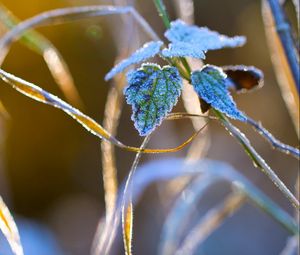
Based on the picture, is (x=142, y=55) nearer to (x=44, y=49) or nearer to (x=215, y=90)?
(x=215, y=90)

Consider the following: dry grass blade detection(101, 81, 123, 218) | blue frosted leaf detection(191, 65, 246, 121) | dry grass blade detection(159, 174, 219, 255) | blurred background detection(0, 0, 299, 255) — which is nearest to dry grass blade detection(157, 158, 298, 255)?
dry grass blade detection(159, 174, 219, 255)

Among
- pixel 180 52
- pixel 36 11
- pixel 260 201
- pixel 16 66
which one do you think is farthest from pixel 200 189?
pixel 16 66

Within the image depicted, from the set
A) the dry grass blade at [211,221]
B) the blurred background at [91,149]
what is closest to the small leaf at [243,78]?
the dry grass blade at [211,221]

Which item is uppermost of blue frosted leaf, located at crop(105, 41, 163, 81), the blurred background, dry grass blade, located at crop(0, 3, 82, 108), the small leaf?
dry grass blade, located at crop(0, 3, 82, 108)

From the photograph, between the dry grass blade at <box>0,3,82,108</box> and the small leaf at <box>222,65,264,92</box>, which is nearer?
the small leaf at <box>222,65,264,92</box>

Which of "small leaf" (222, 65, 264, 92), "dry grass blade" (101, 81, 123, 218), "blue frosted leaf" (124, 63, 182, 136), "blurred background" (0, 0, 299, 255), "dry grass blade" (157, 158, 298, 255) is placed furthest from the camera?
"blurred background" (0, 0, 299, 255)

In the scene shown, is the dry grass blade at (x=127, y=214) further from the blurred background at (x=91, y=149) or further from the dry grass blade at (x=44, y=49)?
the blurred background at (x=91, y=149)

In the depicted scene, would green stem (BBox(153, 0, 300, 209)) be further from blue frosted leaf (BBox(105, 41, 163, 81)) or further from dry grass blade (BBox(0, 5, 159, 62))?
dry grass blade (BBox(0, 5, 159, 62))
